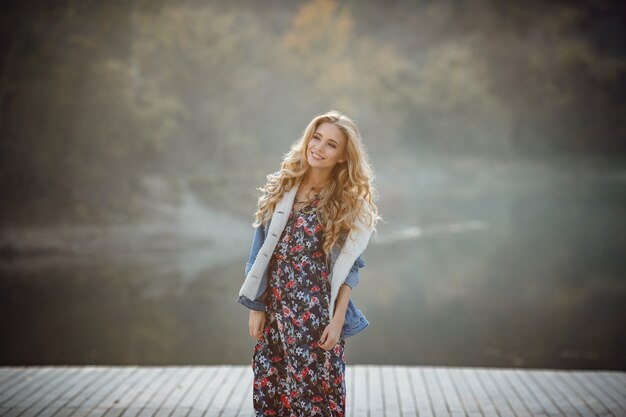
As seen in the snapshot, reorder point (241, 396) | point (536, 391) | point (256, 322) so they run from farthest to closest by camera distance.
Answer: point (536, 391)
point (241, 396)
point (256, 322)

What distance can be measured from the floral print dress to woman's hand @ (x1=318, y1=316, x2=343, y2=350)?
0.06 meters

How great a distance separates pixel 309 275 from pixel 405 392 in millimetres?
1383

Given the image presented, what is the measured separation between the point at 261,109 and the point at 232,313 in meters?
16.5

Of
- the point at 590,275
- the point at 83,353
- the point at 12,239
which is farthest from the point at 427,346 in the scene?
the point at 12,239

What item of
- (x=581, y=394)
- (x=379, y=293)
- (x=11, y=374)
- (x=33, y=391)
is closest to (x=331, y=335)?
(x=581, y=394)

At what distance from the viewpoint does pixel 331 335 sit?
261 centimetres

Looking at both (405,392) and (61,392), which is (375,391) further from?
(61,392)

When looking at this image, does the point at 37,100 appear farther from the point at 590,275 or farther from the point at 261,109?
the point at 590,275

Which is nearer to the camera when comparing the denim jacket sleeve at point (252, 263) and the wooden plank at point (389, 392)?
the denim jacket sleeve at point (252, 263)

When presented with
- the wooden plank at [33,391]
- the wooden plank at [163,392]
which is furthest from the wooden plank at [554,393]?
the wooden plank at [33,391]

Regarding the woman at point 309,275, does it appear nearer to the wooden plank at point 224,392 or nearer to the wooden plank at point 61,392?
the wooden plank at point 224,392

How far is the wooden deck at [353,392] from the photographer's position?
349 centimetres

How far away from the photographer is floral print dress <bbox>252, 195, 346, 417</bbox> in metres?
2.67

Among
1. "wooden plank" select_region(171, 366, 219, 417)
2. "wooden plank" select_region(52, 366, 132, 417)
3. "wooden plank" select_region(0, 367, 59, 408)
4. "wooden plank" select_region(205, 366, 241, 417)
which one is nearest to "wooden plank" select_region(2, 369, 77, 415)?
"wooden plank" select_region(0, 367, 59, 408)
